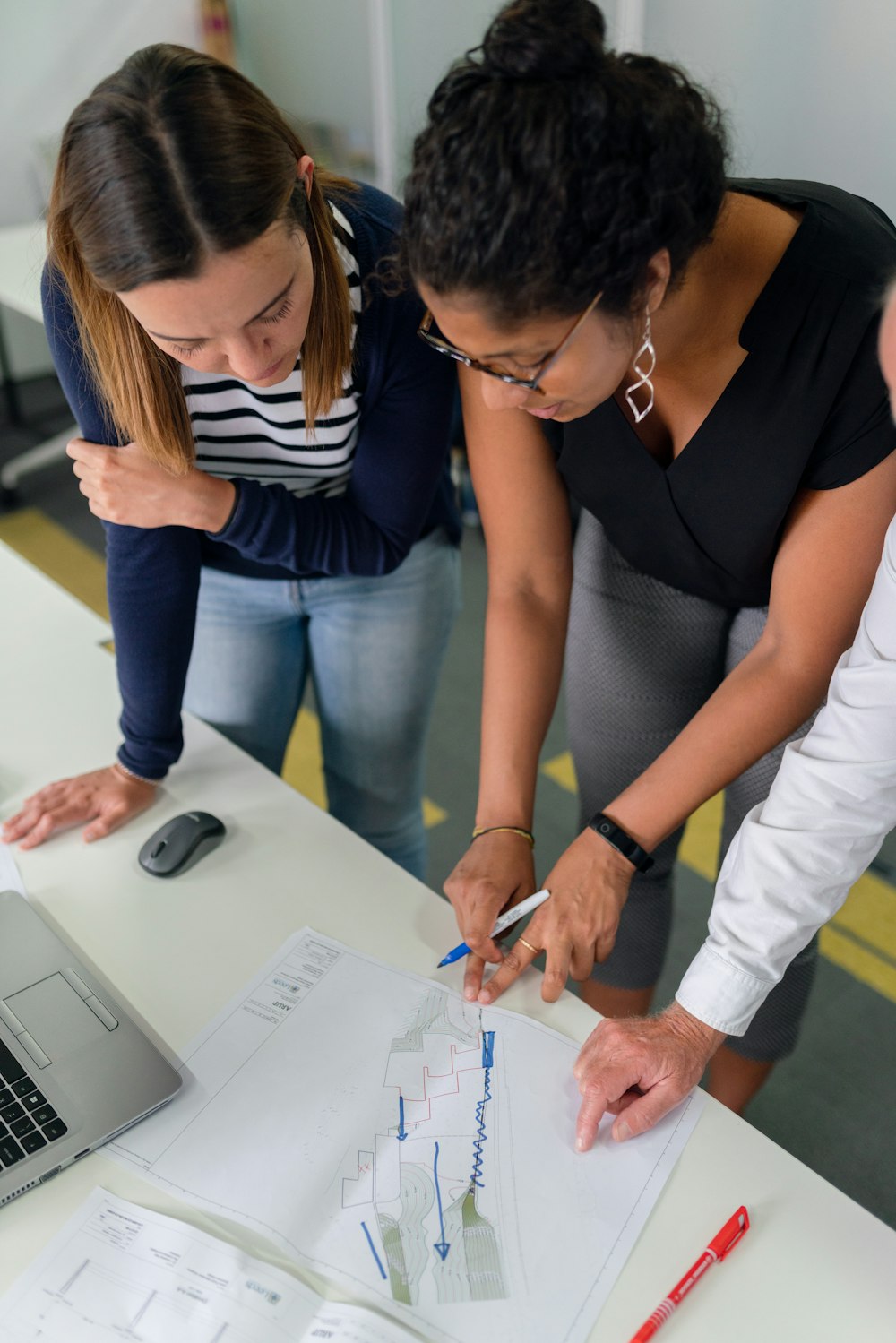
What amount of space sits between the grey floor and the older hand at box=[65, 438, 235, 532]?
3.77 ft

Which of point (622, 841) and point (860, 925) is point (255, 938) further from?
point (860, 925)

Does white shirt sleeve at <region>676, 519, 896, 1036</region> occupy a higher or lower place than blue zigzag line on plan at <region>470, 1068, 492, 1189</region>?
higher

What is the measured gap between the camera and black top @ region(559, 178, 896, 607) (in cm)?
92

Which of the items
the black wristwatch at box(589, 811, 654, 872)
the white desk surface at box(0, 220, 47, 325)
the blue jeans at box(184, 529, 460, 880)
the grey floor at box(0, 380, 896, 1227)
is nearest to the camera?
the black wristwatch at box(589, 811, 654, 872)

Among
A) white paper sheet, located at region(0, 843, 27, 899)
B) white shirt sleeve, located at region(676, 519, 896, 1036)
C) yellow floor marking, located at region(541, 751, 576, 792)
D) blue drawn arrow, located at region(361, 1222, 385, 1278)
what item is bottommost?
yellow floor marking, located at region(541, 751, 576, 792)

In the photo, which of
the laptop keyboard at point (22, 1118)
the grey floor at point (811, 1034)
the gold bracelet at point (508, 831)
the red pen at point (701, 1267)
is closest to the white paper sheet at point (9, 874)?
the laptop keyboard at point (22, 1118)

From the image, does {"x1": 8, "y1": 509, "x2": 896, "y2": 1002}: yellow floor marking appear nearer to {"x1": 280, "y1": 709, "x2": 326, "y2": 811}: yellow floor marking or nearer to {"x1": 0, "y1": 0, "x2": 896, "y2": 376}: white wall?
{"x1": 280, "y1": 709, "x2": 326, "y2": 811}: yellow floor marking

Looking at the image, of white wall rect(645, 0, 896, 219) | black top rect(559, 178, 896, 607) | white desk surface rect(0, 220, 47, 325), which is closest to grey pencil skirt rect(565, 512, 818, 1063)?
black top rect(559, 178, 896, 607)

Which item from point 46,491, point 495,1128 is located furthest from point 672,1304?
point 46,491

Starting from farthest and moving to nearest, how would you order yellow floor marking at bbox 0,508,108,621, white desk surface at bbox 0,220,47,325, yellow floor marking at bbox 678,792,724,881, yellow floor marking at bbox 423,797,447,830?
yellow floor marking at bbox 0,508,108,621, white desk surface at bbox 0,220,47,325, yellow floor marking at bbox 423,797,447,830, yellow floor marking at bbox 678,792,724,881

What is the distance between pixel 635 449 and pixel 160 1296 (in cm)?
81

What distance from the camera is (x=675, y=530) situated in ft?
3.59

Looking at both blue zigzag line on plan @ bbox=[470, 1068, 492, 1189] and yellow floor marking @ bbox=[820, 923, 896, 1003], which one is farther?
yellow floor marking @ bbox=[820, 923, 896, 1003]

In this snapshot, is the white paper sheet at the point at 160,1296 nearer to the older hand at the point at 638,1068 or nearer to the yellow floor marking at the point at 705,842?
the older hand at the point at 638,1068
